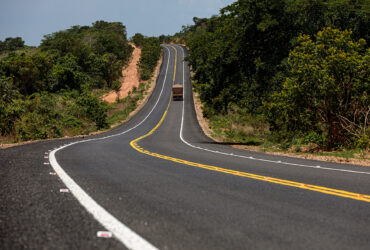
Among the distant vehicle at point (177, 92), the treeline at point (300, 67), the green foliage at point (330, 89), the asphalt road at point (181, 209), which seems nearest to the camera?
the asphalt road at point (181, 209)

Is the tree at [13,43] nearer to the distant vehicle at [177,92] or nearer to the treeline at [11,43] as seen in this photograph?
the treeline at [11,43]

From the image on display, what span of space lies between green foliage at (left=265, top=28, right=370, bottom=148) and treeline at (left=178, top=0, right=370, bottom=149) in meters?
0.04

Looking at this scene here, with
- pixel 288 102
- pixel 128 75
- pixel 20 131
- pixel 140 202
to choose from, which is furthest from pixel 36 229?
pixel 128 75

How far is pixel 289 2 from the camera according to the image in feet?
74.9

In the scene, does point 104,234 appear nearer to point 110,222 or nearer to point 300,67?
point 110,222

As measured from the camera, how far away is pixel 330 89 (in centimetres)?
1442

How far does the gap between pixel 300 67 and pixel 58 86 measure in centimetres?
5203

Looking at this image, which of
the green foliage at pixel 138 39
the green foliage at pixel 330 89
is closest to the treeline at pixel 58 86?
the green foliage at pixel 138 39

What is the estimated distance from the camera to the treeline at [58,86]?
878 inches

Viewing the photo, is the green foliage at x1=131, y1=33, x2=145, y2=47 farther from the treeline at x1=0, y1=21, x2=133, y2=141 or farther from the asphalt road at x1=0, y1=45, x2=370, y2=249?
the asphalt road at x1=0, y1=45, x2=370, y2=249

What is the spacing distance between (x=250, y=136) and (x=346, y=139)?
10463mm

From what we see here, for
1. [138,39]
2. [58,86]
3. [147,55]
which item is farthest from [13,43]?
[58,86]

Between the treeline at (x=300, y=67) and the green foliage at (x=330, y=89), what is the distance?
0.04 metres

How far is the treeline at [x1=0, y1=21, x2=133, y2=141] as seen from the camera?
73.2 feet
